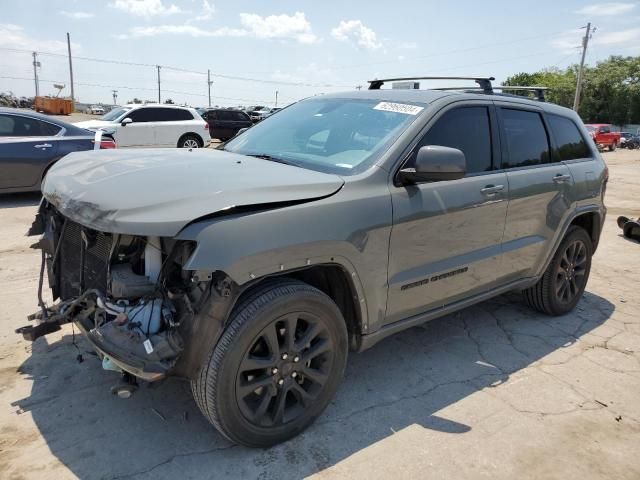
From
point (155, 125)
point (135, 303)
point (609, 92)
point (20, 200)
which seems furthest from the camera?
point (609, 92)

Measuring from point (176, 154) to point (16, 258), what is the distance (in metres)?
3.47

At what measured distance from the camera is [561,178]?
4332mm

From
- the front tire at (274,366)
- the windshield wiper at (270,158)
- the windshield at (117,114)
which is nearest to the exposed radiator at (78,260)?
the front tire at (274,366)

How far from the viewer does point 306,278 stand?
9.91ft

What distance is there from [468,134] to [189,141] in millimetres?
13626

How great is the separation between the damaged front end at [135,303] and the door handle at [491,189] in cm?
209

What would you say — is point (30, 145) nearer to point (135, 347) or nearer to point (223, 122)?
point (135, 347)

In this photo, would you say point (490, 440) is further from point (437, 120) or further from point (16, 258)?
point (16, 258)

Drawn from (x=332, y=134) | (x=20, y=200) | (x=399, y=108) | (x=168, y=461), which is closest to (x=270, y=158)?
(x=332, y=134)

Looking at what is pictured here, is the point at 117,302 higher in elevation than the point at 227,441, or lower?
higher

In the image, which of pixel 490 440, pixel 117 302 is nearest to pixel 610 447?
pixel 490 440

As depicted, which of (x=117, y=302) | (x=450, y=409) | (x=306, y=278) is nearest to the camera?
(x=117, y=302)

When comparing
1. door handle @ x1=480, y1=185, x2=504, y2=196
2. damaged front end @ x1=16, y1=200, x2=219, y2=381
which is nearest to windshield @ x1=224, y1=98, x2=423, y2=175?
door handle @ x1=480, y1=185, x2=504, y2=196

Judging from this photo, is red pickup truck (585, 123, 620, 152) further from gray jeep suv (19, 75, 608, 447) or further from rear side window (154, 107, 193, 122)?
gray jeep suv (19, 75, 608, 447)
